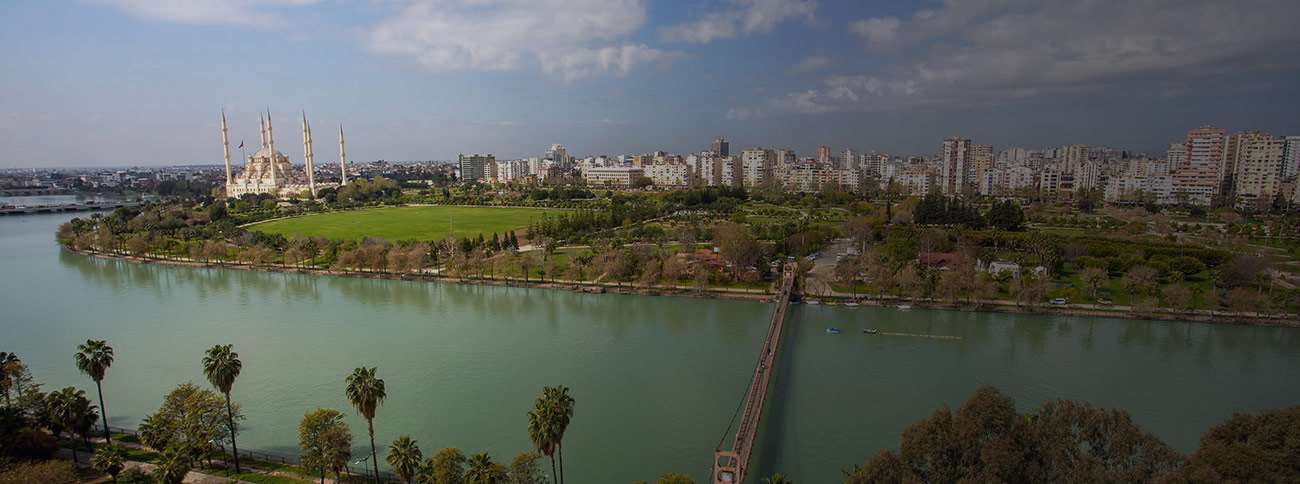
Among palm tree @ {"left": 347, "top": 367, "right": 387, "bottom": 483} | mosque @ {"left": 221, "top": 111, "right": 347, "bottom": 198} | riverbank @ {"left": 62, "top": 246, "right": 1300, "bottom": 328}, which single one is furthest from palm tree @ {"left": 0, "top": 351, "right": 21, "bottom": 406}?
mosque @ {"left": 221, "top": 111, "right": 347, "bottom": 198}

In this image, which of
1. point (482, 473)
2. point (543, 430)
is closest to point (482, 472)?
point (482, 473)

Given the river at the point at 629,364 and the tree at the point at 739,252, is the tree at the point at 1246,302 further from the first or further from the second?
the tree at the point at 739,252

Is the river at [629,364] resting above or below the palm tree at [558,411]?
below

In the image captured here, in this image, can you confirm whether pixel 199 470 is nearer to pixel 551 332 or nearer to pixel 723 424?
pixel 723 424

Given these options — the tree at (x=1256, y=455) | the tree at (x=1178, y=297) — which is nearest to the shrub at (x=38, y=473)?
the tree at (x=1256, y=455)

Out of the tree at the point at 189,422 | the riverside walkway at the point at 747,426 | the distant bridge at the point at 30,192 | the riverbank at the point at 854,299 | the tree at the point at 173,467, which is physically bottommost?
the riverbank at the point at 854,299

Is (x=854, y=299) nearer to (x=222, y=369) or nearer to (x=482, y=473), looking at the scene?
(x=482, y=473)

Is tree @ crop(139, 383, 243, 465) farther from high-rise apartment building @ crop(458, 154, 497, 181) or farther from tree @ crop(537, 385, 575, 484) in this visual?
high-rise apartment building @ crop(458, 154, 497, 181)
